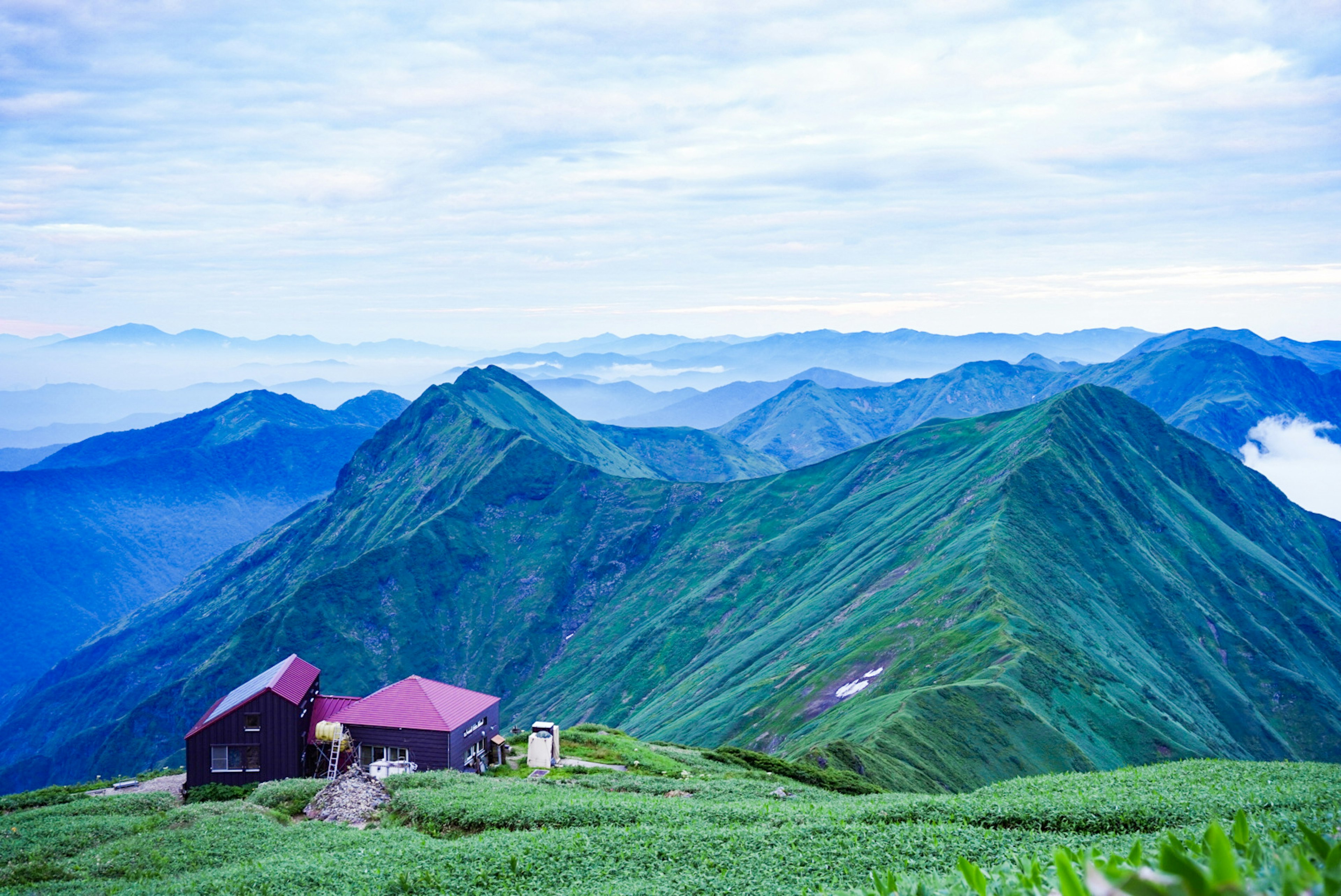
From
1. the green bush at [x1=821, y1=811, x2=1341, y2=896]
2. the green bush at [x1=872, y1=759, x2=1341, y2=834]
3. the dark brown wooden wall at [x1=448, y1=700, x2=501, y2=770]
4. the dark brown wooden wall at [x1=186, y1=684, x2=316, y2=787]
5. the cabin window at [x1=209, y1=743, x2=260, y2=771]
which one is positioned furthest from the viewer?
the cabin window at [x1=209, y1=743, x2=260, y2=771]

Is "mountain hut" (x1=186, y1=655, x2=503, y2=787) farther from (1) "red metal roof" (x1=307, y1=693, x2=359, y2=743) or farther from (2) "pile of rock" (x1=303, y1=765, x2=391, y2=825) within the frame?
(2) "pile of rock" (x1=303, y1=765, x2=391, y2=825)

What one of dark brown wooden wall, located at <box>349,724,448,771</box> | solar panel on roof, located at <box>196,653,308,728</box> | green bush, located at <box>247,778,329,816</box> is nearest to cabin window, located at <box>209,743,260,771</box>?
solar panel on roof, located at <box>196,653,308,728</box>

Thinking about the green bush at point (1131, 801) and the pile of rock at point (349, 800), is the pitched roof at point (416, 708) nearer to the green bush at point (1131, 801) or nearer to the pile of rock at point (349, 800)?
the pile of rock at point (349, 800)

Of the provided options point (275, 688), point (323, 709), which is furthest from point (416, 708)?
point (275, 688)

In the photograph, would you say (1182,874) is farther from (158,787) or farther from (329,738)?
(158,787)

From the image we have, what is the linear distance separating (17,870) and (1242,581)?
737ft

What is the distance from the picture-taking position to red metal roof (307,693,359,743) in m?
68.5

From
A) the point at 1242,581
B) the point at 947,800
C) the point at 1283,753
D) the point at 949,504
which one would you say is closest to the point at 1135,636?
the point at 1283,753

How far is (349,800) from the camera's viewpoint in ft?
164

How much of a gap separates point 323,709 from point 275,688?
210 inches

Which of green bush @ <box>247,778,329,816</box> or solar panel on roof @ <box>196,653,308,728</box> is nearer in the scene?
green bush @ <box>247,778,329,816</box>

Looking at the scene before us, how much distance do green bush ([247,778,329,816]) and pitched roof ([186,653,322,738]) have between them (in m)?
10.8

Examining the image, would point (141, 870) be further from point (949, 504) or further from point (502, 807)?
point (949, 504)

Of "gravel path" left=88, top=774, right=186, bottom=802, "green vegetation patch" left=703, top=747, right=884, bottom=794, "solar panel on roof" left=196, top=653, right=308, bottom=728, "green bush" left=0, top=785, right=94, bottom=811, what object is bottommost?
"green vegetation patch" left=703, top=747, right=884, bottom=794
